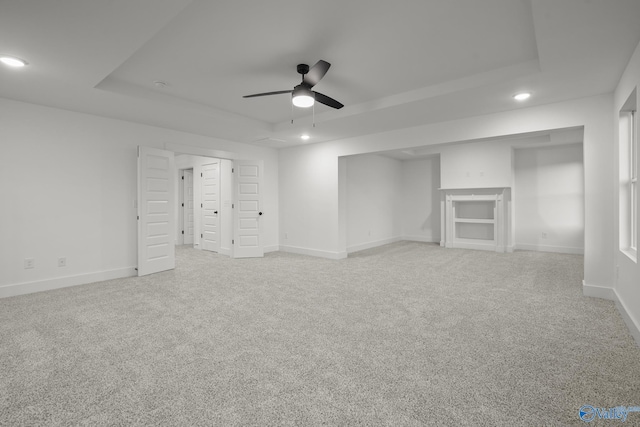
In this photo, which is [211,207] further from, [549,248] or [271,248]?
[549,248]

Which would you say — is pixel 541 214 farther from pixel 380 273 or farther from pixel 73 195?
pixel 73 195

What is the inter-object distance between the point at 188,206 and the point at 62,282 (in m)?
4.33

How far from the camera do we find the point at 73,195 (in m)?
4.40

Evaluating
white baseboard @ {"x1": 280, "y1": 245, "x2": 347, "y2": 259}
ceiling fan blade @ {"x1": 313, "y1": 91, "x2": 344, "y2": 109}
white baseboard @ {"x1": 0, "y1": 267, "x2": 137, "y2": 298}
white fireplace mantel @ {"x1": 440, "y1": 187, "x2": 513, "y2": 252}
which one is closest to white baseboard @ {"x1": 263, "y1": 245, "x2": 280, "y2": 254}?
white baseboard @ {"x1": 280, "y1": 245, "x2": 347, "y2": 259}

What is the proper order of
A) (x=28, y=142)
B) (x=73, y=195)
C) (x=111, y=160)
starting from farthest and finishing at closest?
(x=111, y=160)
(x=73, y=195)
(x=28, y=142)

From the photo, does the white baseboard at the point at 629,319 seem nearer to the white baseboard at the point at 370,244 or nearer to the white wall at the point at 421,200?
the white baseboard at the point at 370,244

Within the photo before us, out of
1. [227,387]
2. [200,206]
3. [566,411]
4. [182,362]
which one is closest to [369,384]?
Result: [227,387]

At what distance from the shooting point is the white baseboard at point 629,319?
2.53 metres

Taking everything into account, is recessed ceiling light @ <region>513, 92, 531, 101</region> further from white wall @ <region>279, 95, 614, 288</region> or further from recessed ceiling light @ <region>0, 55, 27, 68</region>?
recessed ceiling light @ <region>0, 55, 27, 68</region>

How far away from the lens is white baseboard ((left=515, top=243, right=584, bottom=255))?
21.9 ft

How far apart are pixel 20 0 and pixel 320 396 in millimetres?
3079

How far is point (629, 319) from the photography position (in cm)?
277

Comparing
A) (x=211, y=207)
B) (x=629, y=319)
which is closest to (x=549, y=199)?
(x=629, y=319)

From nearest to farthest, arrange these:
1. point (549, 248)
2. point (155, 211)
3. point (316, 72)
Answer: point (316, 72), point (155, 211), point (549, 248)
